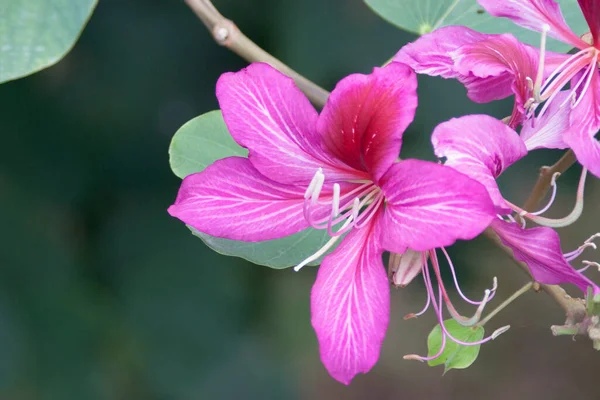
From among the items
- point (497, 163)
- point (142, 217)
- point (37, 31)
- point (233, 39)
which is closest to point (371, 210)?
point (497, 163)

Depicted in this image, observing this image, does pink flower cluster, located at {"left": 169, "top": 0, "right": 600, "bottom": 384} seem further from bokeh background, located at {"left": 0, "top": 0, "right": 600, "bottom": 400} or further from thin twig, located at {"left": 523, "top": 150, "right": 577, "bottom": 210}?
bokeh background, located at {"left": 0, "top": 0, "right": 600, "bottom": 400}

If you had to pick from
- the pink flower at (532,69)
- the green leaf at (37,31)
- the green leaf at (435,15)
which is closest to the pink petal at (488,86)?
the pink flower at (532,69)

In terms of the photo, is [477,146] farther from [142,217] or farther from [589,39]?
[142,217]

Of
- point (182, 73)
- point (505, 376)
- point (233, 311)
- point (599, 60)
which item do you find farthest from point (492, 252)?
point (599, 60)

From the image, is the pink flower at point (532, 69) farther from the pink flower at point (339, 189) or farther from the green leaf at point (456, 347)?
the green leaf at point (456, 347)

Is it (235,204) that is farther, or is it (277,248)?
(277,248)

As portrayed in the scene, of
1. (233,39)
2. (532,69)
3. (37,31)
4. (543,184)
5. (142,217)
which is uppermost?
(37,31)

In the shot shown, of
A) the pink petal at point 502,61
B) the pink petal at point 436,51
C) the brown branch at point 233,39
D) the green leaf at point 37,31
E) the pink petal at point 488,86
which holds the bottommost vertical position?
the pink petal at point 488,86
